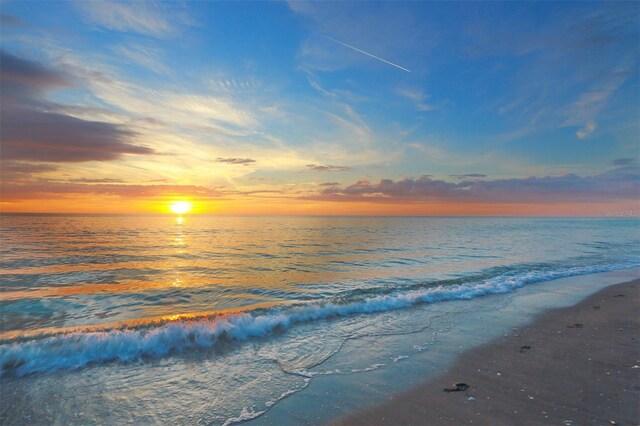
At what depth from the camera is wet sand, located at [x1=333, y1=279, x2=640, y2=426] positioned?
17.1 ft

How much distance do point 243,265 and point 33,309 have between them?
12287mm

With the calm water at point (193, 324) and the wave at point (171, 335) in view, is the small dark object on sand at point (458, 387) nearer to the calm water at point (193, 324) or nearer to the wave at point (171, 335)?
the calm water at point (193, 324)

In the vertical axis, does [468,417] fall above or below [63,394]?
above

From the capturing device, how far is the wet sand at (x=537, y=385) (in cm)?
521

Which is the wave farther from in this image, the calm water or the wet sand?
the wet sand

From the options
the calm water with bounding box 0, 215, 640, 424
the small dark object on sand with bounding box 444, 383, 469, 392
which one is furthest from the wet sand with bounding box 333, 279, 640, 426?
the calm water with bounding box 0, 215, 640, 424

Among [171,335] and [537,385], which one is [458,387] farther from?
[171,335]

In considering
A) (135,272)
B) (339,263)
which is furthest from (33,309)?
(339,263)

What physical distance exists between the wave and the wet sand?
4.92 m

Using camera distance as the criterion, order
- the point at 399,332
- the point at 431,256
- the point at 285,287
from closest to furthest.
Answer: the point at 399,332, the point at 285,287, the point at 431,256

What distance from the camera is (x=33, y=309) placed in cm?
1221

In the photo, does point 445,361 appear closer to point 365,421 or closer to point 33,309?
point 365,421

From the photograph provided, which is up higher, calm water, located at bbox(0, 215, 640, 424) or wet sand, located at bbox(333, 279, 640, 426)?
wet sand, located at bbox(333, 279, 640, 426)

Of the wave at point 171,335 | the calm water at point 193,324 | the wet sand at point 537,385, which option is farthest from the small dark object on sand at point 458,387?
the wave at point 171,335
